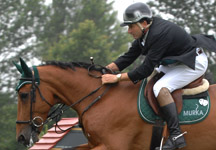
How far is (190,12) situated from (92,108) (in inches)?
963

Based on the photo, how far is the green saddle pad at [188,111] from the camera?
19.4 ft

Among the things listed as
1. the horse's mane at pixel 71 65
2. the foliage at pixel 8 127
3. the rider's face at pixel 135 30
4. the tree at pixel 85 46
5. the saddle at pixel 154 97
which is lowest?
the foliage at pixel 8 127

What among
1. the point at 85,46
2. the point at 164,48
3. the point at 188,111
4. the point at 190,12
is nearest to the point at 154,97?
the point at 188,111

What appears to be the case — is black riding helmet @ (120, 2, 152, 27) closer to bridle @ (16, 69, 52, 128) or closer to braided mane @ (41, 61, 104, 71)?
braided mane @ (41, 61, 104, 71)

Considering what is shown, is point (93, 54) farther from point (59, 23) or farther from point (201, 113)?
point (201, 113)

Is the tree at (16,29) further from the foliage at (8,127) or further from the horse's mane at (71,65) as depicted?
the horse's mane at (71,65)

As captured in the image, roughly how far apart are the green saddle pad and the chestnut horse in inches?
2.8

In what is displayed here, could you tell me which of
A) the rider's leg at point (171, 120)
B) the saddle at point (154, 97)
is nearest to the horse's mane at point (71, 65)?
the saddle at point (154, 97)

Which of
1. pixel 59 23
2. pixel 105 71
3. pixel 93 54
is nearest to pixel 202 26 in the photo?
pixel 93 54

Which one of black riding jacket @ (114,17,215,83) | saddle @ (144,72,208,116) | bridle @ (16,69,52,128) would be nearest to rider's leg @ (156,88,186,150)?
saddle @ (144,72,208,116)

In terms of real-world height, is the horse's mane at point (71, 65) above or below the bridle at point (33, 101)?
above

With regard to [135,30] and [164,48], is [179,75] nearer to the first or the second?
[164,48]

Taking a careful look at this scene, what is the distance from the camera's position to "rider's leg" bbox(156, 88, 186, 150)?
5.77 meters

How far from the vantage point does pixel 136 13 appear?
19.5 ft
